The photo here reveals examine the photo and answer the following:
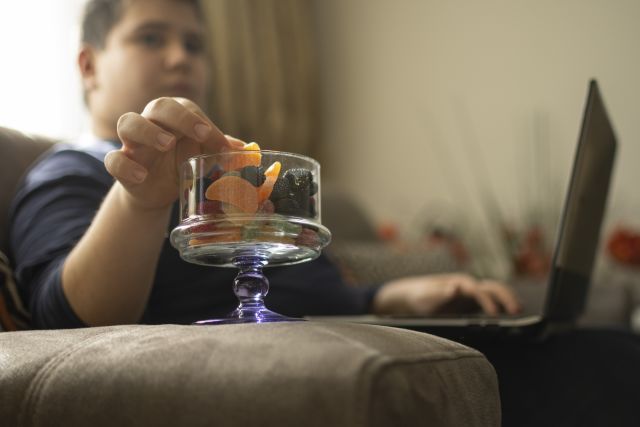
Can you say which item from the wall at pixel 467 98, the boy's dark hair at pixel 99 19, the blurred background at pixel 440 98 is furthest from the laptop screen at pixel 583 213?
the wall at pixel 467 98

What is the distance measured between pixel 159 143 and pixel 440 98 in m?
2.46

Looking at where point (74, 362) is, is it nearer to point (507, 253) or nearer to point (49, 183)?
point (49, 183)

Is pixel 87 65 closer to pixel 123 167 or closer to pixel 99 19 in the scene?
pixel 99 19

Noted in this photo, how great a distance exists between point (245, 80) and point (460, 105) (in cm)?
89

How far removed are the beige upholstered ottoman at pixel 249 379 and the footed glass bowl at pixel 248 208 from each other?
98 millimetres

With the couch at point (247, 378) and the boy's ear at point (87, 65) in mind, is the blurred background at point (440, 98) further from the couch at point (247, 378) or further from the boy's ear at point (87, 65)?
the couch at point (247, 378)

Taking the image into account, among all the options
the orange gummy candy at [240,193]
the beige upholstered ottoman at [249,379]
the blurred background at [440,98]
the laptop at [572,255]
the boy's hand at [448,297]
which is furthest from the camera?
the blurred background at [440,98]

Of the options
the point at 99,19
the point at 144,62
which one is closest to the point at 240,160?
the point at 144,62

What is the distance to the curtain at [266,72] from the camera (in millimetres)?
2689

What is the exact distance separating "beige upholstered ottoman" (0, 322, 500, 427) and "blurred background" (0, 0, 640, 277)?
6.18 ft

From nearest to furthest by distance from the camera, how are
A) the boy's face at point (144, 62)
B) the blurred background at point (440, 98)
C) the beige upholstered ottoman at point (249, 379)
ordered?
the beige upholstered ottoman at point (249, 379) < the boy's face at point (144, 62) < the blurred background at point (440, 98)

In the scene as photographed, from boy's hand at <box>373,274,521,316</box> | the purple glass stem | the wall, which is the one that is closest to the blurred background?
the wall

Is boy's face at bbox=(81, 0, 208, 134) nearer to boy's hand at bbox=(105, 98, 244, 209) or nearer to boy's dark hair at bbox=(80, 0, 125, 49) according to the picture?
boy's dark hair at bbox=(80, 0, 125, 49)

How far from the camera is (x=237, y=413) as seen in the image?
1.36 feet
